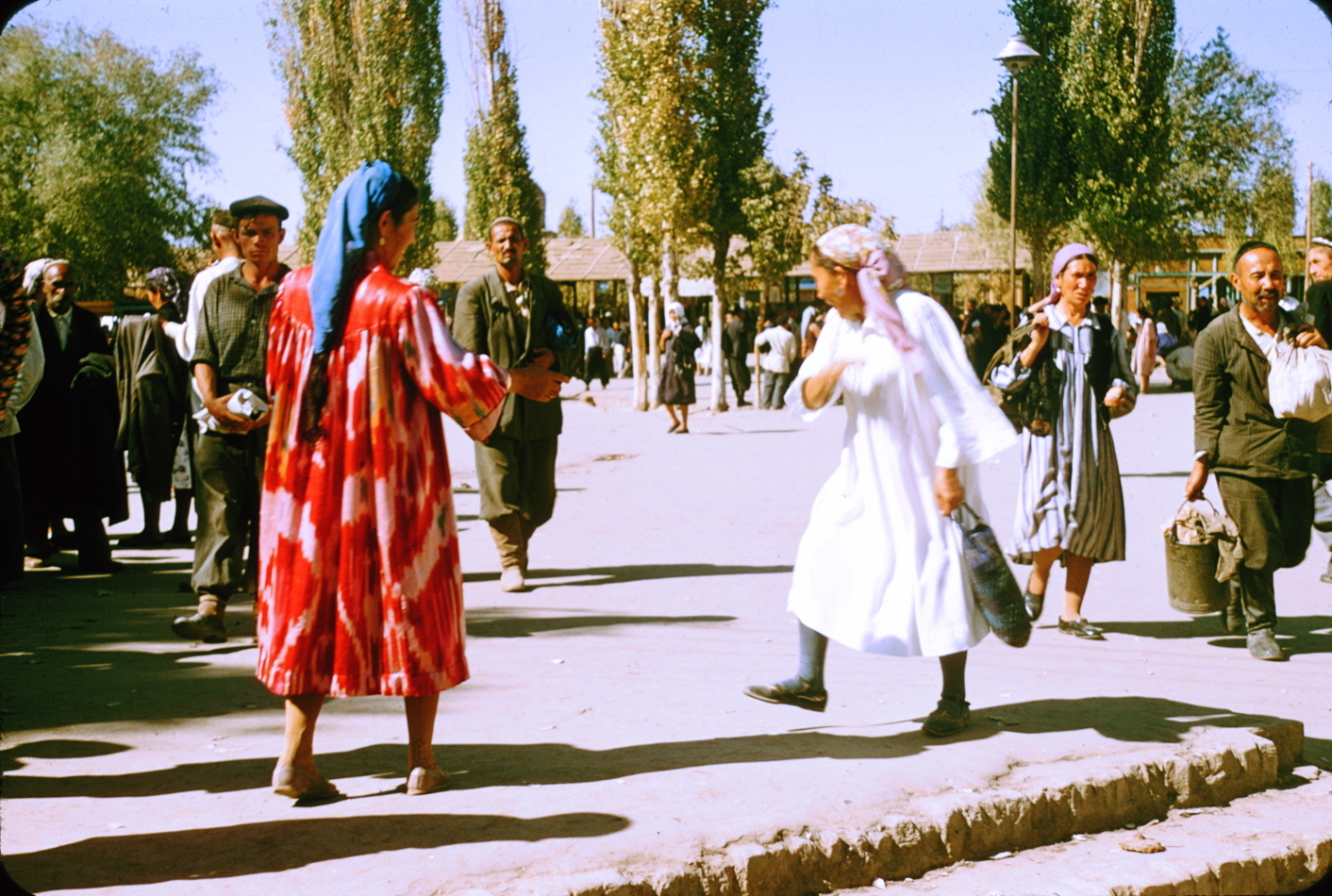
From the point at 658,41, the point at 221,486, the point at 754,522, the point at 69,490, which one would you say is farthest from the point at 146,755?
the point at 658,41

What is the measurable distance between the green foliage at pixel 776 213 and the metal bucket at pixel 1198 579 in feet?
61.7

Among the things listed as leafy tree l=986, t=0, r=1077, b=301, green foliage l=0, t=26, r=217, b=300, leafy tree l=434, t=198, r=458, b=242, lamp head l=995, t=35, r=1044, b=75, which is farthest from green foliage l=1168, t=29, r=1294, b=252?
leafy tree l=434, t=198, r=458, b=242

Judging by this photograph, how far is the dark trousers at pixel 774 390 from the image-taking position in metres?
25.4

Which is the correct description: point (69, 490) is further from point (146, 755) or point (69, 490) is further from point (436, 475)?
point (436, 475)

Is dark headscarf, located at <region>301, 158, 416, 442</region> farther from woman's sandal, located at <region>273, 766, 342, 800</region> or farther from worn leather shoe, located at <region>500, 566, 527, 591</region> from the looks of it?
worn leather shoe, located at <region>500, 566, 527, 591</region>

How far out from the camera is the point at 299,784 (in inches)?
150

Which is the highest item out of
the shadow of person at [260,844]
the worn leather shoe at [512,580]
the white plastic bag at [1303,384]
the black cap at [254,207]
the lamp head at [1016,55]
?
the lamp head at [1016,55]

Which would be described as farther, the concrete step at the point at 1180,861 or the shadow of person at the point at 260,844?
the concrete step at the point at 1180,861

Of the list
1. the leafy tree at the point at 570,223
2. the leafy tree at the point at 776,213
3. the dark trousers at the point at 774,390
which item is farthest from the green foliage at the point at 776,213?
the leafy tree at the point at 570,223

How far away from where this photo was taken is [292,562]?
12.6 ft

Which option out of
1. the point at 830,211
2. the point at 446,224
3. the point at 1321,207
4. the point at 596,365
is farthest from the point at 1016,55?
the point at 446,224

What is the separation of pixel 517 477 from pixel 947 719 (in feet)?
12.1

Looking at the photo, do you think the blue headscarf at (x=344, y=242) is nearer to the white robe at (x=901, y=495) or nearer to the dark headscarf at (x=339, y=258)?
the dark headscarf at (x=339, y=258)

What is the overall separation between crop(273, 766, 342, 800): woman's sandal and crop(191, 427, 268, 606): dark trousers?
2.53 m
